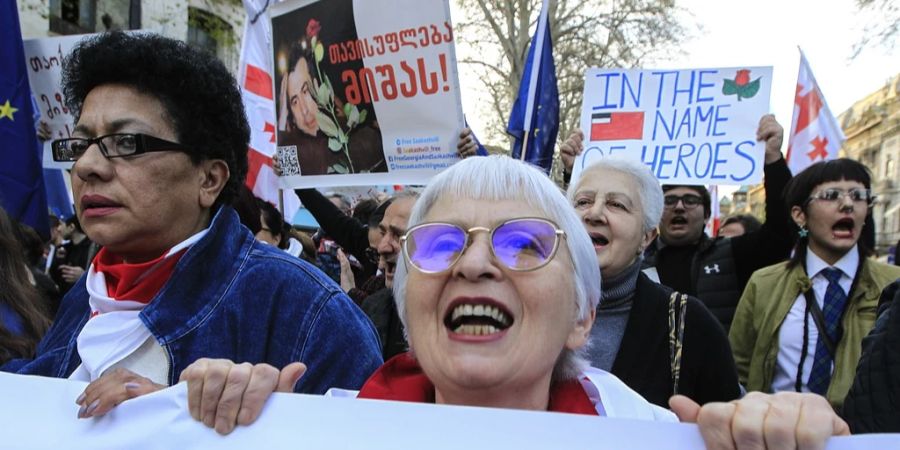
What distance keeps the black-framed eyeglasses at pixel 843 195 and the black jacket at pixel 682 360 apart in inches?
51.0

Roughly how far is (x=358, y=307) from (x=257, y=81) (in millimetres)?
3784

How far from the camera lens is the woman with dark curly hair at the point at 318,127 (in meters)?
3.87

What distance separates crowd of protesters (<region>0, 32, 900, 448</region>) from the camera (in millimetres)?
1452

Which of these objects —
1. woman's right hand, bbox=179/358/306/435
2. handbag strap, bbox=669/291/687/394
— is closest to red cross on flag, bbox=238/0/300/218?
handbag strap, bbox=669/291/687/394

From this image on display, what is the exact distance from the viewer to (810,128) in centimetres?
566

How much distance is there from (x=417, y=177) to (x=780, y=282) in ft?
5.88

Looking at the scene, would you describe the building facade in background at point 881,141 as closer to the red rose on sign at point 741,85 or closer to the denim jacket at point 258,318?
the red rose on sign at point 741,85

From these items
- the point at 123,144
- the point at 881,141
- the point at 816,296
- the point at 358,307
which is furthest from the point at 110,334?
the point at 881,141

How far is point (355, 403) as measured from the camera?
52.1 inches

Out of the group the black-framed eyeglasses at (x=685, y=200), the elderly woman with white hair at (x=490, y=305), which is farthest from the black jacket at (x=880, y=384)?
the black-framed eyeglasses at (x=685, y=200)

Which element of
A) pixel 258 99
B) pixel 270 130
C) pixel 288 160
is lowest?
pixel 288 160

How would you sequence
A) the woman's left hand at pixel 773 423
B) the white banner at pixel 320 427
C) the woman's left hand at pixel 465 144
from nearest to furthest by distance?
the woman's left hand at pixel 773 423 < the white banner at pixel 320 427 < the woman's left hand at pixel 465 144

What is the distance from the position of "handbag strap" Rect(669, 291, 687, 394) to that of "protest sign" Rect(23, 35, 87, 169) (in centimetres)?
439

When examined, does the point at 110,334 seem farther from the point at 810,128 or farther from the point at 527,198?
the point at 810,128
